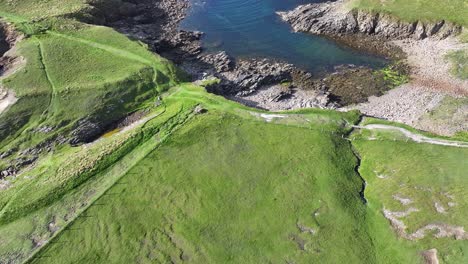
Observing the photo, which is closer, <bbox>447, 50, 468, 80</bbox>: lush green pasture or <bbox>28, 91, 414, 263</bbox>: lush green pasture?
<bbox>28, 91, 414, 263</bbox>: lush green pasture

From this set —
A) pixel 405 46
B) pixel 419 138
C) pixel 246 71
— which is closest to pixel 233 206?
pixel 419 138

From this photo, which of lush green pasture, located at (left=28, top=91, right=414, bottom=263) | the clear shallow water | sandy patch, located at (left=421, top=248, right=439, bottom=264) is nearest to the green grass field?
lush green pasture, located at (left=28, top=91, right=414, bottom=263)

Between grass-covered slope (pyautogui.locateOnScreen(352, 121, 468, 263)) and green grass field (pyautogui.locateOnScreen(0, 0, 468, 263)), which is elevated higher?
grass-covered slope (pyautogui.locateOnScreen(352, 121, 468, 263))

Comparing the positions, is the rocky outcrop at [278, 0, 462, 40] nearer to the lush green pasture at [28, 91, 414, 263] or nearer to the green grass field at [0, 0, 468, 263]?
the green grass field at [0, 0, 468, 263]

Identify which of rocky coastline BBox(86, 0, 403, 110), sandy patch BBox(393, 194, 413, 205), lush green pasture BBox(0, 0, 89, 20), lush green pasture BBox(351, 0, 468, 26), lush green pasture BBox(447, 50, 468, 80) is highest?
lush green pasture BBox(351, 0, 468, 26)

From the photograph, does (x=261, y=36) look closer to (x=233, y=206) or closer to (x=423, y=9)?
(x=423, y=9)
